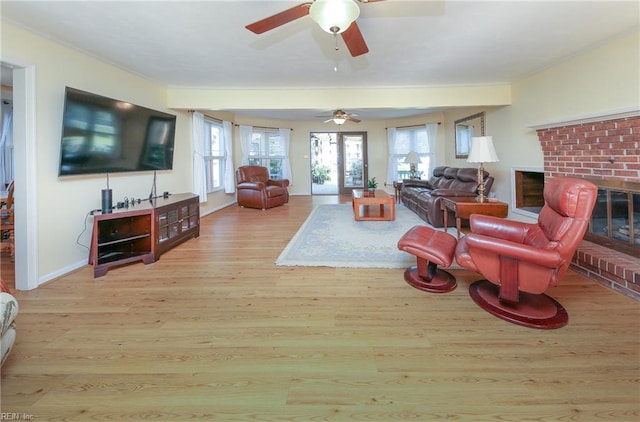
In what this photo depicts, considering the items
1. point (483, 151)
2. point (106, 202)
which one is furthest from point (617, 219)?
point (106, 202)

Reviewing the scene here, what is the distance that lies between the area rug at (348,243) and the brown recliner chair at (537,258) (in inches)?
38.3

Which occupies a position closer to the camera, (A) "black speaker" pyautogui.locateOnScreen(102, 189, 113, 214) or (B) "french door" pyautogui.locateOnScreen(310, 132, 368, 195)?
(A) "black speaker" pyautogui.locateOnScreen(102, 189, 113, 214)

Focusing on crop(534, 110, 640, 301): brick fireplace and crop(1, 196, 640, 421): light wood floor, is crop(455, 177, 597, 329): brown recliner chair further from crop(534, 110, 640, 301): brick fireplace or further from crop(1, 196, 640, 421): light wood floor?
crop(534, 110, 640, 301): brick fireplace

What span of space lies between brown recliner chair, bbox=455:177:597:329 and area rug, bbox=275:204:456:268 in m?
0.97

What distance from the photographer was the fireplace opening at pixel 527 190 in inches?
184

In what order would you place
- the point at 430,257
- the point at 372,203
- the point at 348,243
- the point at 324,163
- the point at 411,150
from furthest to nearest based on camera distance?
the point at 324,163 < the point at 411,150 < the point at 372,203 < the point at 348,243 < the point at 430,257

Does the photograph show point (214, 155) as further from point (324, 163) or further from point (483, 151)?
point (483, 151)

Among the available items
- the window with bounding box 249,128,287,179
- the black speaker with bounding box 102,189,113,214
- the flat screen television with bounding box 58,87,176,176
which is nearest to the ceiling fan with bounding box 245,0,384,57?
the flat screen television with bounding box 58,87,176,176

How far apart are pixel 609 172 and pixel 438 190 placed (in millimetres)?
2012

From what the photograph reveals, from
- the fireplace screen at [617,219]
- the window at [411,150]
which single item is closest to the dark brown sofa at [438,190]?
the fireplace screen at [617,219]

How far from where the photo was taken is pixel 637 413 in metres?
1.27

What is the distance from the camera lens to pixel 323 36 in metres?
3.00

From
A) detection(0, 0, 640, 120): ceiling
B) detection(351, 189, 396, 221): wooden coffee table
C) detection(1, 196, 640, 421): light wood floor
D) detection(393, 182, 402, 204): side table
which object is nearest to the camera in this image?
detection(1, 196, 640, 421): light wood floor

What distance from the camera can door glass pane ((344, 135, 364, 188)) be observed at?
9.59 m
